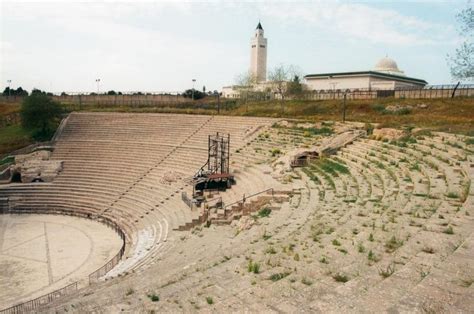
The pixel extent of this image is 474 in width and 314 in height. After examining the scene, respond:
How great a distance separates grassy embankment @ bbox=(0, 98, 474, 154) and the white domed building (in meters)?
17.4

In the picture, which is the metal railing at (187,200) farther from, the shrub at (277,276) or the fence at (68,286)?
the shrub at (277,276)

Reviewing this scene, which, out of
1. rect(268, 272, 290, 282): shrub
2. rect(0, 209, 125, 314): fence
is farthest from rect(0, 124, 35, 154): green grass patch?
rect(268, 272, 290, 282): shrub

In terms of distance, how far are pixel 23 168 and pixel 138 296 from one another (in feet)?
91.6

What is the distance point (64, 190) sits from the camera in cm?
2844

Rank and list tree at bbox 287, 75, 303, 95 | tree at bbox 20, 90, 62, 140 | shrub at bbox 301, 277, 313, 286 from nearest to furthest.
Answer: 1. shrub at bbox 301, 277, 313, 286
2. tree at bbox 20, 90, 62, 140
3. tree at bbox 287, 75, 303, 95

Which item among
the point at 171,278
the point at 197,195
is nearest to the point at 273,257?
the point at 171,278

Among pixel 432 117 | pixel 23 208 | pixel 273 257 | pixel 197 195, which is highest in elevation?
pixel 432 117

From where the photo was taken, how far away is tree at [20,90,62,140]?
123 ft

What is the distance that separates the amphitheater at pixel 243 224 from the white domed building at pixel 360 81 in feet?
100.0

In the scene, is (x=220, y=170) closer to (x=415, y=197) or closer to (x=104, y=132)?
(x=415, y=197)

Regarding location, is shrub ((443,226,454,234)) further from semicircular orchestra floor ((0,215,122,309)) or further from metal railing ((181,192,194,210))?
metal railing ((181,192,194,210))

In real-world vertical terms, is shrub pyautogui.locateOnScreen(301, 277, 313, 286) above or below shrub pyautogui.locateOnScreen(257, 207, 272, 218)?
above

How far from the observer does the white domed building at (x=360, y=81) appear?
58094 millimetres

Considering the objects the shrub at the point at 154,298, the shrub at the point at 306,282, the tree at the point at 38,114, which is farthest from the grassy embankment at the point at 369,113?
the shrub at the point at 154,298
